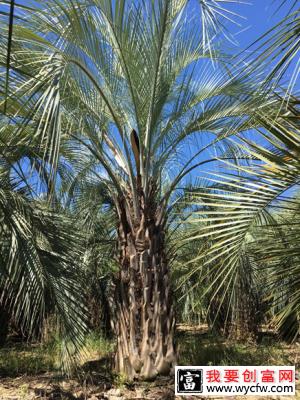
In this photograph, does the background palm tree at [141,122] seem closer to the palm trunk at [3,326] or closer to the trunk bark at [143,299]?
the trunk bark at [143,299]

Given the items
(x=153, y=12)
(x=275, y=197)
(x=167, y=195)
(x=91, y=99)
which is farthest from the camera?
(x=167, y=195)

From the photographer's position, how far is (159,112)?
18.8 feet

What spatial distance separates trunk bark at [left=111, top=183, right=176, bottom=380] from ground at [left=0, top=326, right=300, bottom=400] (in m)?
0.23

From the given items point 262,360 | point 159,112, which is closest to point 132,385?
point 262,360

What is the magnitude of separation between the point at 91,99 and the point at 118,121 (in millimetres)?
415

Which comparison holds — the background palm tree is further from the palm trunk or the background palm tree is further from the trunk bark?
the palm trunk

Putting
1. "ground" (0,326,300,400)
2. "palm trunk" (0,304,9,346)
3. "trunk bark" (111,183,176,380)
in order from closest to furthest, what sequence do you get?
1. "ground" (0,326,300,400)
2. "trunk bark" (111,183,176,380)
3. "palm trunk" (0,304,9,346)

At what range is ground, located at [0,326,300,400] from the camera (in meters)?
5.14

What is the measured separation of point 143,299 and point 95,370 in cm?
156

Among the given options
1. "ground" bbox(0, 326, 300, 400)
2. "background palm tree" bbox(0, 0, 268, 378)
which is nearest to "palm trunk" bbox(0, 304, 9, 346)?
"ground" bbox(0, 326, 300, 400)

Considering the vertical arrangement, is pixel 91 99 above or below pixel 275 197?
above

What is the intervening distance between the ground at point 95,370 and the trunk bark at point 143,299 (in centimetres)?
23

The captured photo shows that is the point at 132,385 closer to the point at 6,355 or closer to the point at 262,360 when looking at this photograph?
the point at 262,360


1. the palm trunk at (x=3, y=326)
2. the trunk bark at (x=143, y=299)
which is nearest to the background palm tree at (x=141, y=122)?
the trunk bark at (x=143, y=299)
